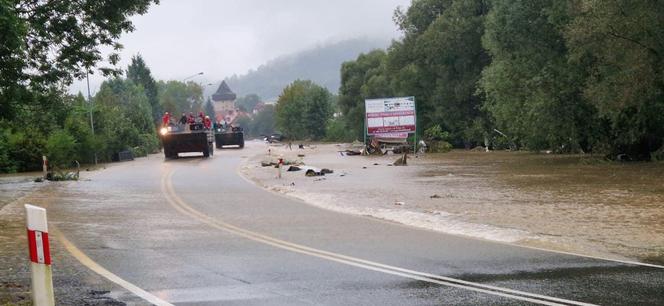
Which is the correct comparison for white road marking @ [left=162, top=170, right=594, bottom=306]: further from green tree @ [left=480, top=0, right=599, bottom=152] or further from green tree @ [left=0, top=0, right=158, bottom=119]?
green tree @ [left=480, top=0, right=599, bottom=152]

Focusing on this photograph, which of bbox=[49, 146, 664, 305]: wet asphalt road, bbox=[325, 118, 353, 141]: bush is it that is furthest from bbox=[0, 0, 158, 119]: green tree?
bbox=[325, 118, 353, 141]: bush

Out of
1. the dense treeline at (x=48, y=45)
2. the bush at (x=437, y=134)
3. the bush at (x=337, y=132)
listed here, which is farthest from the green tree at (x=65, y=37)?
the bush at (x=337, y=132)

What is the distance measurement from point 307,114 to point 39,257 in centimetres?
11534

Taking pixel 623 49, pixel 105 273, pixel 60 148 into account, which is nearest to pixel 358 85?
pixel 60 148

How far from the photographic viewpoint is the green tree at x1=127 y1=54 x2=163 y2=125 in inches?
5394

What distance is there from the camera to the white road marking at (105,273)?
7.14m

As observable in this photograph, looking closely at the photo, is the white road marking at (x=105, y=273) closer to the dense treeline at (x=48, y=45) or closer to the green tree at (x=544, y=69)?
the dense treeline at (x=48, y=45)

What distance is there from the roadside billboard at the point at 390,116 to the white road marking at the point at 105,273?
3523 centimetres

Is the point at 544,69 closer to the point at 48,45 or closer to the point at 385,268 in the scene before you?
the point at 48,45

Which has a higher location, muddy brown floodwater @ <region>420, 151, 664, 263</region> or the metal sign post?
the metal sign post

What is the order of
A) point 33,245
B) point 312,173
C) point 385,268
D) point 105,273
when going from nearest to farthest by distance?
point 33,245 < point 105,273 < point 385,268 < point 312,173

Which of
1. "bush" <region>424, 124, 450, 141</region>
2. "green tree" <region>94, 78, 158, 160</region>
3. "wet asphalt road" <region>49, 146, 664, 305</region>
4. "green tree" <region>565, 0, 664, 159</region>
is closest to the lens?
"wet asphalt road" <region>49, 146, 664, 305</region>

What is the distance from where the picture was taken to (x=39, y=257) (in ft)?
18.2

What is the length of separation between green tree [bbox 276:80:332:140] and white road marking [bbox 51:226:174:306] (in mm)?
109090
